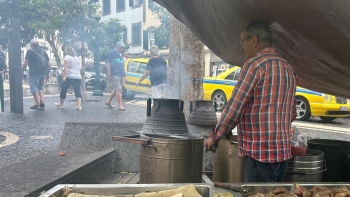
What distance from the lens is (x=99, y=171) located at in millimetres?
4594

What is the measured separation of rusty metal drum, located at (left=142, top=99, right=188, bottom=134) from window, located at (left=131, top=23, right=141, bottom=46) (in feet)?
94.3

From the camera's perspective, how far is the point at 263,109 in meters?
2.85

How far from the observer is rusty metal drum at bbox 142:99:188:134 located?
3.61m

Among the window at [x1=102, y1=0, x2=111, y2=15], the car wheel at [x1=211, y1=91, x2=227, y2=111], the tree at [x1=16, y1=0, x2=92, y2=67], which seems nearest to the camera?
the tree at [x1=16, y1=0, x2=92, y2=67]

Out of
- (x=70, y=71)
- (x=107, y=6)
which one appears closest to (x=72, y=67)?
(x=70, y=71)

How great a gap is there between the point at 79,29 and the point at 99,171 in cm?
1058

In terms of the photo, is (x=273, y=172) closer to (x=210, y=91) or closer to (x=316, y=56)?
(x=316, y=56)

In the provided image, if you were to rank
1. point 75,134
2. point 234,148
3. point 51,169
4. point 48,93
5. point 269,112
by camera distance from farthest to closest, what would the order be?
point 48,93 < point 75,134 < point 234,148 < point 51,169 < point 269,112

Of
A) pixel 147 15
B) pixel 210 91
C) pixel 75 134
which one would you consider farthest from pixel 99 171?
pixel 147 15

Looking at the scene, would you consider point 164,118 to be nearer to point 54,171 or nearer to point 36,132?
point 54,171

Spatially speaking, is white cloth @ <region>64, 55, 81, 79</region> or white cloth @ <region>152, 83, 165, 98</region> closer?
white cloth @ <region>152, 83, 165, 98</region>

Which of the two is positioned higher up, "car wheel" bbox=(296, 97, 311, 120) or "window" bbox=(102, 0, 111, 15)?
"window" bbox=(102, 0, 111, 15)

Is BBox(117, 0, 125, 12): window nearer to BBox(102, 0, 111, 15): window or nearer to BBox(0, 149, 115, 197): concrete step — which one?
BBox(102, 0, 111, 15): window

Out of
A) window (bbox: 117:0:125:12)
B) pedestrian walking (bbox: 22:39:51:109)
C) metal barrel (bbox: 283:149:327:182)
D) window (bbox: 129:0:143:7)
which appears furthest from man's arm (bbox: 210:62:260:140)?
window (bbox: 129:0:143:7)
